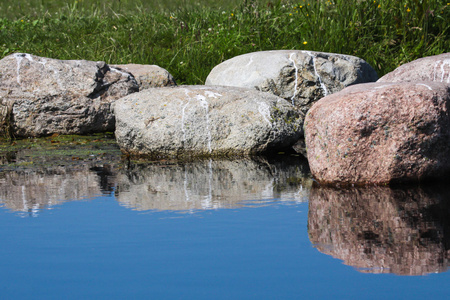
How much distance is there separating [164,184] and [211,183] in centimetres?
47

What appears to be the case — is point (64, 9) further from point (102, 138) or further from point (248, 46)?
point (102, 138)

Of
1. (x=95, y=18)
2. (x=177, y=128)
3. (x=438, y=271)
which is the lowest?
(x=438, y=271)

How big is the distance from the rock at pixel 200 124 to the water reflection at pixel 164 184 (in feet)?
1.00

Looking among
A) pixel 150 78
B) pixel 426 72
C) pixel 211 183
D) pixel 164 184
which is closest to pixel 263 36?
pixel 150 78

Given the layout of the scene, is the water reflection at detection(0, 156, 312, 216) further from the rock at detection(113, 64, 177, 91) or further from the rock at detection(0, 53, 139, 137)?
the rock at detection(113, 64, 177, 91)

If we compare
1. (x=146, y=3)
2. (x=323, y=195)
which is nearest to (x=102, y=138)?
(x=323, y=195)

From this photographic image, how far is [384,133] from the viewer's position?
598 cm

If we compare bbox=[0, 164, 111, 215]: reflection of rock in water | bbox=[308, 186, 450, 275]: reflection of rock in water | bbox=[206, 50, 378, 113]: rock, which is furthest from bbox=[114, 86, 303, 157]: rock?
bbox=[308, 186, 450, 275]: reflection of rock in water

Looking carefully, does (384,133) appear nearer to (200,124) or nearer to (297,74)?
(200,124)

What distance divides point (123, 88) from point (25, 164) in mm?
2894

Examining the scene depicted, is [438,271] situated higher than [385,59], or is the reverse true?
[385,59]

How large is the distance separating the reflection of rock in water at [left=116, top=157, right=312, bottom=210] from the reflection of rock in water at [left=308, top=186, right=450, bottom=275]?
1.66 ft

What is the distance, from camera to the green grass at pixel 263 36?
12.2 metres

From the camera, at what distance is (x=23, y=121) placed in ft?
32.5
